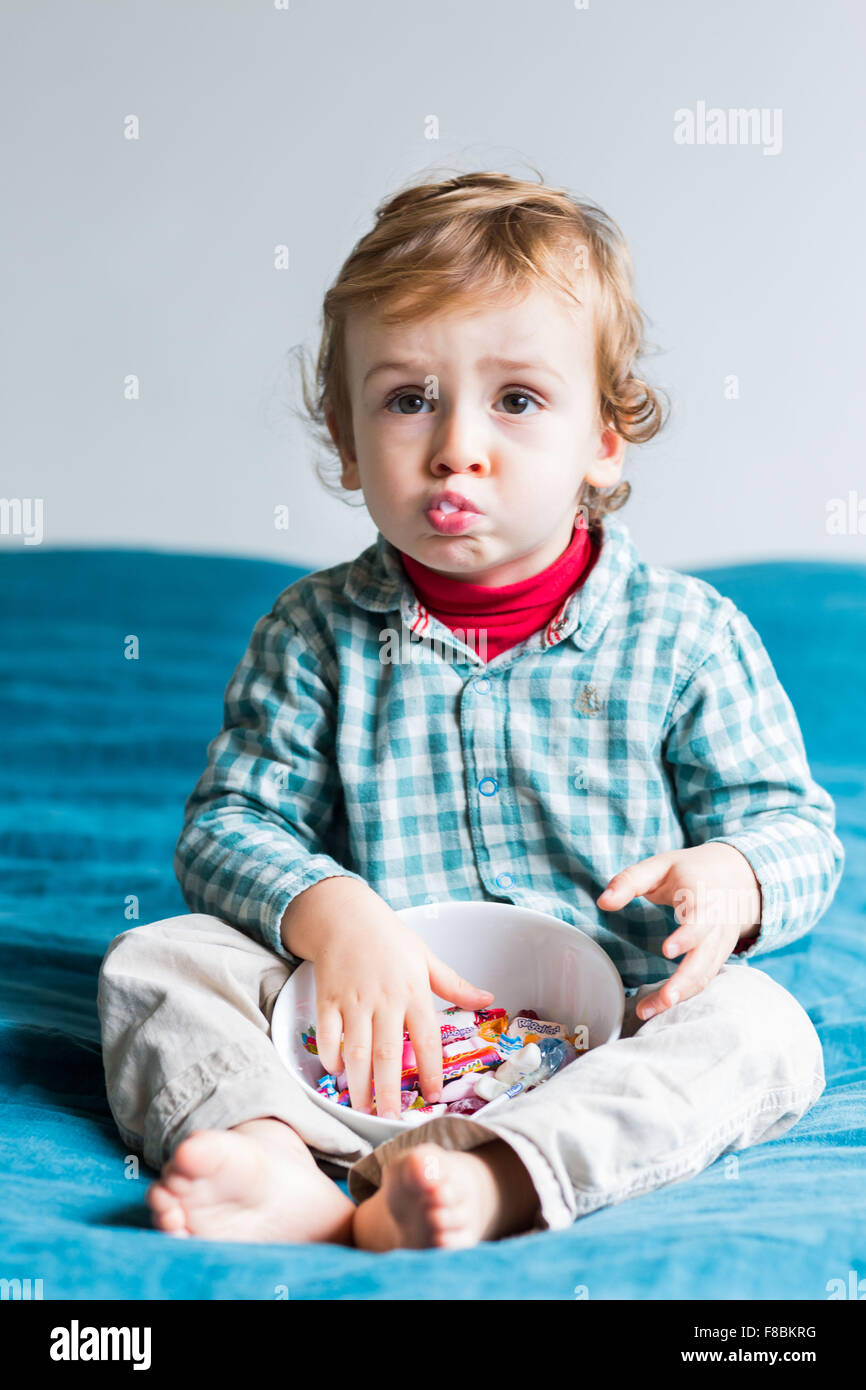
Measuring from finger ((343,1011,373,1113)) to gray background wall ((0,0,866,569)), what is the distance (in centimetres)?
120

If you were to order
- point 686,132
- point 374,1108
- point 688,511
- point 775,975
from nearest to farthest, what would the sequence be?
1. point 374,1108
2. point 775,975
3. point 686,132
4. point 688,511

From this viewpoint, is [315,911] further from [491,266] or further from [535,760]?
[491,266]

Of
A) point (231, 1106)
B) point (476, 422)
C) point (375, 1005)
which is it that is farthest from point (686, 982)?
point (476, 422)

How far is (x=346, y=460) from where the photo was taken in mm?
1364

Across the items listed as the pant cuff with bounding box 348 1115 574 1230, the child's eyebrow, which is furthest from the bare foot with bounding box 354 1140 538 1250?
the child's eyebrow

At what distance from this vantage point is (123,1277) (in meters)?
0.78

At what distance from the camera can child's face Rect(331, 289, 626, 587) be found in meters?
1.15

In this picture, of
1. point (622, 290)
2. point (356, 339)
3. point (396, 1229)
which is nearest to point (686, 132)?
point (622, 290)

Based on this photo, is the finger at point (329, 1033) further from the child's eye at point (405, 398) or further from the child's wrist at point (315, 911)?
the child's eye at point (405, 398)

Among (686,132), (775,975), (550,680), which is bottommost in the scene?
(775,975)

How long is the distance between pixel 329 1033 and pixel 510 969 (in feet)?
0.65

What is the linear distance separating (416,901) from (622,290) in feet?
2.03

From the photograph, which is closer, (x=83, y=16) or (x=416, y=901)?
(x=416, y=901)
